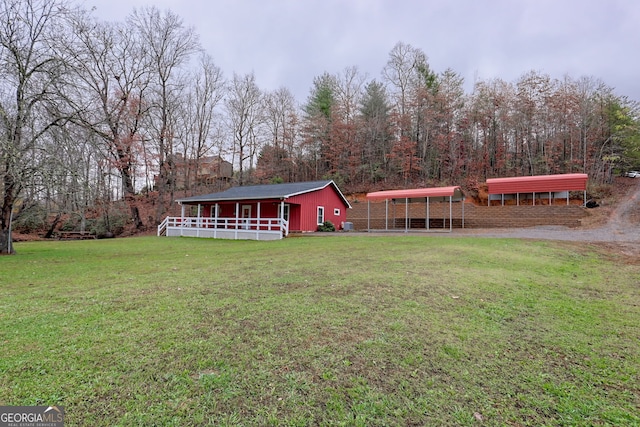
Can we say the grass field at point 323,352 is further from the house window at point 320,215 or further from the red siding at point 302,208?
the house window at point 320,215

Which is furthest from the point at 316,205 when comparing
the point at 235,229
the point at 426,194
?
the point at 426,194

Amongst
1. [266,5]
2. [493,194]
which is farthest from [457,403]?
[493,194]

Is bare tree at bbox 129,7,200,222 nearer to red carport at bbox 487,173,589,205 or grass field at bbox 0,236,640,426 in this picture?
grass field at bbox 0,236,640,426

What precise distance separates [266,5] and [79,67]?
312 inches

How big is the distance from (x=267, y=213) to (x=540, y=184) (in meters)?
19.6

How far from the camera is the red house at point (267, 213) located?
Answer: 17188mm

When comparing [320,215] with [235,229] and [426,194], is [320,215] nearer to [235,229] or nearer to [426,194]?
[235,229]

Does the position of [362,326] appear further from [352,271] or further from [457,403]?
[352,271]

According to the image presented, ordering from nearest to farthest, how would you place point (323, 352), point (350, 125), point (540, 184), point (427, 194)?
point (323, 352), point (427, 194), point (540, 184), point (350, 125)

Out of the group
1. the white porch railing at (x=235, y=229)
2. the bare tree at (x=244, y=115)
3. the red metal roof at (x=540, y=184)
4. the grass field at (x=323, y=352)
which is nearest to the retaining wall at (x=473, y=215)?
the red metal roof at (x=540, y=184)

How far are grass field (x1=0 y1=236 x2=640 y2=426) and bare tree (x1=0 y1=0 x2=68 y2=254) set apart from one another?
5.53 meters

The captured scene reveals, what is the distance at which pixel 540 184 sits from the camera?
70.4ft

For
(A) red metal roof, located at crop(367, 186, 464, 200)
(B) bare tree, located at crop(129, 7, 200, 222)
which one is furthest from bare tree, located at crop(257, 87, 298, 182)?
(A) red metal roof, located at crop(367, 186, 464, 200)

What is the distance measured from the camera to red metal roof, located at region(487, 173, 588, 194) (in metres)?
20.3
